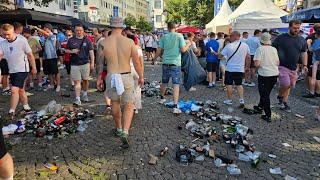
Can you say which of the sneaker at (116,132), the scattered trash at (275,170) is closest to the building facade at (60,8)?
the sneaker at (116,132)

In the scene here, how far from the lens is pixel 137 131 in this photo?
646 cm

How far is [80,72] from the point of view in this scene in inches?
349

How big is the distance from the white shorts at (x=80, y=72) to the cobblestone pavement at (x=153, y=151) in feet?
6.29

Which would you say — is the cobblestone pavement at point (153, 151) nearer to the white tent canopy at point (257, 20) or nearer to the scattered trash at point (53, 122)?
the scattered trash at point (53, 122)

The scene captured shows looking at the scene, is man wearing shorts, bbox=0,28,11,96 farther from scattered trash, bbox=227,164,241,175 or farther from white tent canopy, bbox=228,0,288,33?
white tent canopy, bbox=228,0,288,33

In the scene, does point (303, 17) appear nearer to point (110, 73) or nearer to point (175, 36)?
point (175, 36)

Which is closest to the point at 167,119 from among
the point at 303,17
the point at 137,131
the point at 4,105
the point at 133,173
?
the point at 137,131

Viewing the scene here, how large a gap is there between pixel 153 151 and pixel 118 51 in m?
1.67

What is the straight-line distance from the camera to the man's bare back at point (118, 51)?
223 inches

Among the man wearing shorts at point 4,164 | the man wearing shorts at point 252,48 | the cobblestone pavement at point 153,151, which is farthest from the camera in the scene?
the man wearing shorts at point 252,48

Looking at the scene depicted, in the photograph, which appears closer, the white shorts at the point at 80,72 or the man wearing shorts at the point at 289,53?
the man wearing shorts at the point at 289,53

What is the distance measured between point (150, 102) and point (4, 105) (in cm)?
365

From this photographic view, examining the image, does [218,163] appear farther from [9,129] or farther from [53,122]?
[9,129]

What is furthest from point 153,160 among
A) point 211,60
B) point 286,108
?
point 211,60
